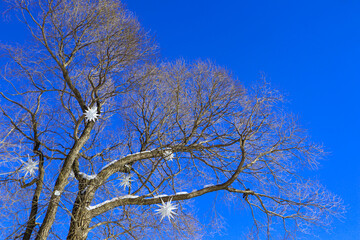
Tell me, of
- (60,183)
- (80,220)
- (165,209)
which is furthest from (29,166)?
(165,209)

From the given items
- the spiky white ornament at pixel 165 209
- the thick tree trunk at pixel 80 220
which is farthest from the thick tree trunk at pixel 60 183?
the spiky white ornament at pixel 165 209

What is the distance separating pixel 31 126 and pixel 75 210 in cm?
209

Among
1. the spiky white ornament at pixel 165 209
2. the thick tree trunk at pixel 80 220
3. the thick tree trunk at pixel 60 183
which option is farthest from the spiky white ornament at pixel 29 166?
the spiky white ornament at pixel 165 209

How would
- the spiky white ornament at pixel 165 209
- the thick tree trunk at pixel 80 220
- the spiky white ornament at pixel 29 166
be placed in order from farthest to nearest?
the spiky white ornament at pixel 29 166, the thick tree trunk at pixel 80 220, the spiky white ornament at pixel 165 209

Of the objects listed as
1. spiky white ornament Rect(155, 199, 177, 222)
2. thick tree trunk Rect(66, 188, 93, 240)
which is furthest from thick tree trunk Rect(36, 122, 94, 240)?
spiky white ornament Rect(155, 199, 177, 222)

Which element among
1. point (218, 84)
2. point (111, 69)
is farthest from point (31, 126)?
point (218, 84)

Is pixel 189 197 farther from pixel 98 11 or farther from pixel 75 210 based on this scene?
pixel 98 11

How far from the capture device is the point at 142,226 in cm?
635

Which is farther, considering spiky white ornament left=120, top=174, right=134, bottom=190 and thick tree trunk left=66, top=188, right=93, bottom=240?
spiky white ornament left=120, top=174, right=134, bottom=190

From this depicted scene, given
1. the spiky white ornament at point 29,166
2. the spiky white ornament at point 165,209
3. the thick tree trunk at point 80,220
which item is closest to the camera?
the spiky white ornament at point 165,209

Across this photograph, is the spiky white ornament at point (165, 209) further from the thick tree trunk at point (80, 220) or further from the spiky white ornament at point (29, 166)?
the spiky white ornament at point (29, 166)

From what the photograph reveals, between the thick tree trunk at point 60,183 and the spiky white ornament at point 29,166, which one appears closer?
the thick tree trunk at point 60,183

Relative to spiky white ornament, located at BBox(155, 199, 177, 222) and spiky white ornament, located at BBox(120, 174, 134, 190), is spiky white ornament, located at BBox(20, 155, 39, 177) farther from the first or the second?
spiky white ornament, located at BBox(155, 199, 177, 222)

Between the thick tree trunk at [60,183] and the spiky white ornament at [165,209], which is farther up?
the thick tree trunk at [60,183]
